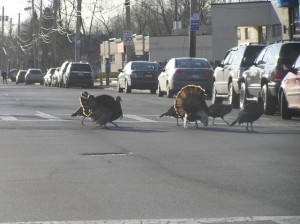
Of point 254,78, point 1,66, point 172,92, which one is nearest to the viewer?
point 254,78

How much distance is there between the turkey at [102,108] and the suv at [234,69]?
732cm

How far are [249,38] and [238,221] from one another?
58119 mm

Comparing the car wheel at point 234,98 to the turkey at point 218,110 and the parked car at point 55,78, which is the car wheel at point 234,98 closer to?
the turkey at point 218,110

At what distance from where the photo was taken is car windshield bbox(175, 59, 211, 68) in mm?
31000

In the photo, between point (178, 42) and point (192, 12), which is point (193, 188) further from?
point (178, 42)

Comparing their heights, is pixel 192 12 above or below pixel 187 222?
above

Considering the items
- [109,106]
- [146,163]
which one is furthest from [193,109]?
[146,163]

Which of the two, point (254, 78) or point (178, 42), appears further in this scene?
point (178, 42)

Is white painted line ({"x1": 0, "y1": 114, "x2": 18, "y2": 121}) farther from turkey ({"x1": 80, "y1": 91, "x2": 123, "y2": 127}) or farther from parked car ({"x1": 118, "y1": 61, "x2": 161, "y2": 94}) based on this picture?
parked car ({"x1": 118, "y1": 61, "x2": 161, "y2": 94})

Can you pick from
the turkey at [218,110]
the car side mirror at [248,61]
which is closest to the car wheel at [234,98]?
the car side mirror at [248,61]

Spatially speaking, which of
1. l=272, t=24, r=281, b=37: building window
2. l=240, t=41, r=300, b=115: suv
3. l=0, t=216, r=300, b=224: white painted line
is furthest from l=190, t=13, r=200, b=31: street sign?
l=0, t=216, r=300, b=224: white painted line

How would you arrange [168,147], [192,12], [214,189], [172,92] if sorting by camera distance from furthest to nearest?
[192,12] < [172,92] < [168,147] < [214,189]

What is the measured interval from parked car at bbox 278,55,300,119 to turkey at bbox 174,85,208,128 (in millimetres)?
2492

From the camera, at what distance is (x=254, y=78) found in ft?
71.5
